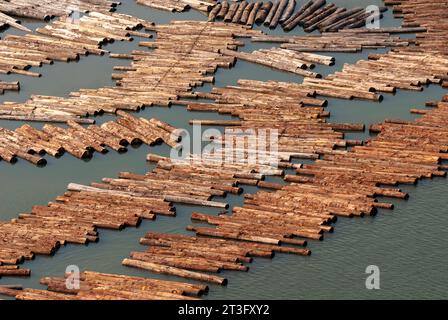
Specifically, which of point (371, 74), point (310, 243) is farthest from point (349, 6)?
point (310, 243)

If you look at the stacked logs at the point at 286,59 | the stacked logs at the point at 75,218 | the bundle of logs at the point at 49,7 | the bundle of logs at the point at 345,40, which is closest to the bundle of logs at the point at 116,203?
the stacked logs at the point at 75,218

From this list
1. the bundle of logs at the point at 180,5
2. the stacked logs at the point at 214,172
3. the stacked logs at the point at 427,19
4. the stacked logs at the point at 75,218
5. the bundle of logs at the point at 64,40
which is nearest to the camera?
the stacked logs at the point at 75,218

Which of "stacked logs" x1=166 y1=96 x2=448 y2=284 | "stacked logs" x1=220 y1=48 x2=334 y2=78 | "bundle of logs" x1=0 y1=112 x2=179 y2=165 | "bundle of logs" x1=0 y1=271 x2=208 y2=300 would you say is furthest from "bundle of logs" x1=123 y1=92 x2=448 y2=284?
"stacked logs" x1=220 y1=48 x2=334 y2=78

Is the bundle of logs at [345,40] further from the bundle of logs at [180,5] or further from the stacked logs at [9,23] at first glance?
the stacked logs at [9,23]

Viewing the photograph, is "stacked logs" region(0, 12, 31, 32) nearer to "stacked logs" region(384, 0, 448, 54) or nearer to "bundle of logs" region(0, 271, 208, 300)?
"stacked logs" region(384, 0, 448, 54)

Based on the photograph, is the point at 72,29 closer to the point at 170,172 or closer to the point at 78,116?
the point at 78,116

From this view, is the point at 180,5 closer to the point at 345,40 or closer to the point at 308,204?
the point at 345,40

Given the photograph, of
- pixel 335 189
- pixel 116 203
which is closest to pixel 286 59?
pixel 335 189
